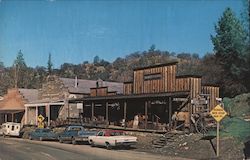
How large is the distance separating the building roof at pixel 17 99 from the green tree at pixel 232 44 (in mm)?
50848

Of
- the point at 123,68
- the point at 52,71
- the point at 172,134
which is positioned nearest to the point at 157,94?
the point at 172,134

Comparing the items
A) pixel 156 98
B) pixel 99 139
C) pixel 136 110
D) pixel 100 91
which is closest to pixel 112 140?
pixel 99 139

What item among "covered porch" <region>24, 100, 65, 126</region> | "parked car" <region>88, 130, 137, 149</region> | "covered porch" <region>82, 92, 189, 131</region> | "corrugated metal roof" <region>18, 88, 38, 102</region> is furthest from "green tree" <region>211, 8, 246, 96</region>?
"corrugated metal roof" <region>18, 88, 38, 102</region>

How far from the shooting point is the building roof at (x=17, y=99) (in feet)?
211

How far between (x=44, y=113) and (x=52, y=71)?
2253 inches

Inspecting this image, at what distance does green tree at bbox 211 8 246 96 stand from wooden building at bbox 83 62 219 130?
16749mm

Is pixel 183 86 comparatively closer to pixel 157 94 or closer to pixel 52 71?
pixel 157 94

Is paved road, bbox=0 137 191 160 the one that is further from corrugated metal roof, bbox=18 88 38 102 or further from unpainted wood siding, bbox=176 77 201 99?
corrugated metal roof, bbox=18 88 38 102

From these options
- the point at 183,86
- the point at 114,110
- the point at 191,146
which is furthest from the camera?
the point at 114,110

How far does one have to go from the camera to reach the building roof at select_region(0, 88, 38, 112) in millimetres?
64250

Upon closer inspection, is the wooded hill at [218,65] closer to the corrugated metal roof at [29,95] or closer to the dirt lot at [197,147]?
the dirt lot at [197,147]

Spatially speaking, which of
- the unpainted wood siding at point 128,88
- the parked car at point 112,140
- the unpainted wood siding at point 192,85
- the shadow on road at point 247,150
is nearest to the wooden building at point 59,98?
the unpainted wood siding at point 128,88

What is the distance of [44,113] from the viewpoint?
59.1 metres

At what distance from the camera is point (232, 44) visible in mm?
13391
